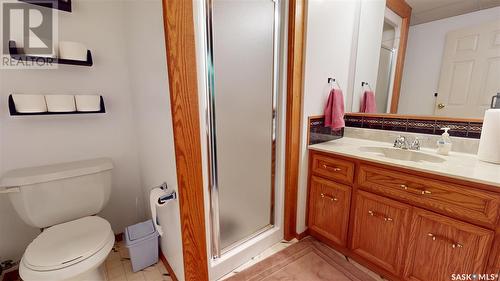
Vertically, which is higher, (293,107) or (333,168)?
(293,107)

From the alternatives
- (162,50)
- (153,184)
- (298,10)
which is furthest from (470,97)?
(153,184)

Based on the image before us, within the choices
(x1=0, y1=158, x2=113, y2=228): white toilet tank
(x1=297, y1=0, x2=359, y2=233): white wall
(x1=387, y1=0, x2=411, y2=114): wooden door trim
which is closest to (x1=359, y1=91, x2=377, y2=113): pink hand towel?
(x1=387, y1=0, x2=411, y2=114): wooden door trim

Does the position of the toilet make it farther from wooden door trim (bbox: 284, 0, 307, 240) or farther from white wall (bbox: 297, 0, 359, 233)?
white wall (bbox: 297, 0, 359, 233)

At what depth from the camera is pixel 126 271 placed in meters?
1.44

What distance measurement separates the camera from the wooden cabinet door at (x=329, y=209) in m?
1.47

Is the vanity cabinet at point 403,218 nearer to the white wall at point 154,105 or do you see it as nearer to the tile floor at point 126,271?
the white wall at point 154,105

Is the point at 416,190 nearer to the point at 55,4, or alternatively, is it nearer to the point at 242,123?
the point at 242,123

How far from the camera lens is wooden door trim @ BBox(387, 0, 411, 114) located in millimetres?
1635

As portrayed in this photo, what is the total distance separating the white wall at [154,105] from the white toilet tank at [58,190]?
317 millimetres

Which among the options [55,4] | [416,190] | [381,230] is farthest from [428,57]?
[55,4]

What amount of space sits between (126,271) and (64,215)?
571 mm

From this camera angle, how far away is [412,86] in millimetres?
1641

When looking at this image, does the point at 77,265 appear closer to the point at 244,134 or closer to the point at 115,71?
the point at 244,134

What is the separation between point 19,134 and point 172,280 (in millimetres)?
1373
